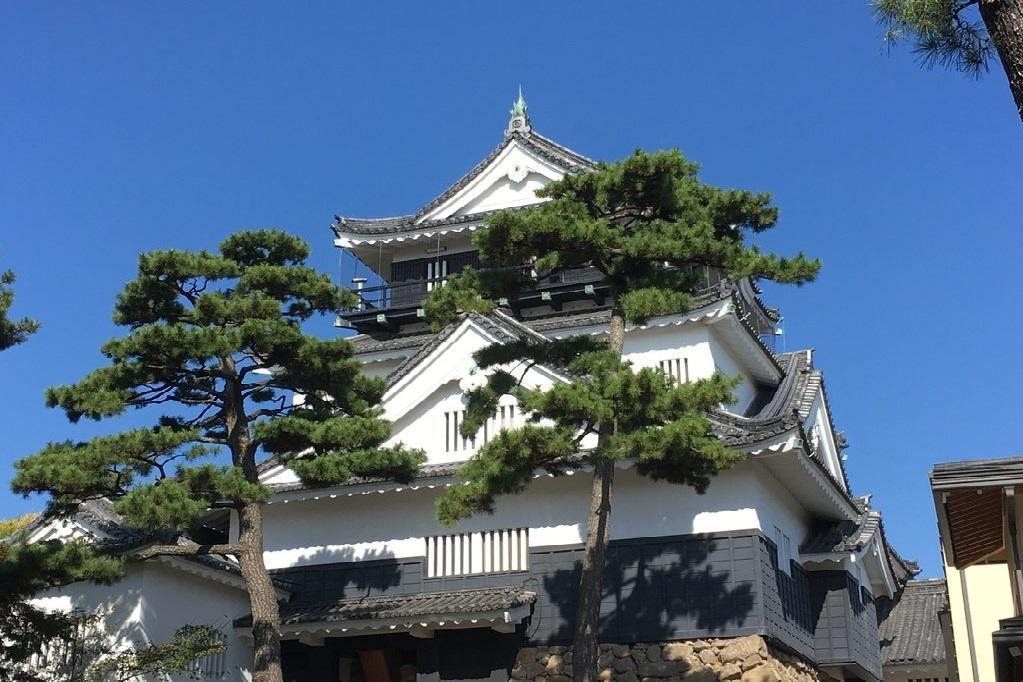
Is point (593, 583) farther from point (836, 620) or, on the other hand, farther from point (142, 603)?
point (836, 620)

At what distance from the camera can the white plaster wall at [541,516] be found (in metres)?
16.7

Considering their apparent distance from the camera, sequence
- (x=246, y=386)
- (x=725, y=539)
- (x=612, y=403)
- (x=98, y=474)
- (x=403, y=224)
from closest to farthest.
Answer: (x=612, y=403), (x=98, y=474), (x=246, y=386), (x=725, y=539), (x=403, y=224)

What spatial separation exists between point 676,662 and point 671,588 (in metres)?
1.03

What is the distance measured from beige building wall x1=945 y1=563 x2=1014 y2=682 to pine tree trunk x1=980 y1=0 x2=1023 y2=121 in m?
6.24

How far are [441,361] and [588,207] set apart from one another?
589cm

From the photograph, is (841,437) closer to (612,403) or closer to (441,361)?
(441,361)

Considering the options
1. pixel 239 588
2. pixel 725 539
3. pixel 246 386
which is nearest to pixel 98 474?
pixel 246 386

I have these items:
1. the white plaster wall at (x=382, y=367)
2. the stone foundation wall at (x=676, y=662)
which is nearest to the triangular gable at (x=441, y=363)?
the white plaster wall at (x=382, y=367)

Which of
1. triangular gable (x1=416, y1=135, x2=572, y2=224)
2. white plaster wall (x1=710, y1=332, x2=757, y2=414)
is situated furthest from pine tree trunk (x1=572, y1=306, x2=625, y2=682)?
triangular gable (x1=416, y1=135, x2=572, y2=224)

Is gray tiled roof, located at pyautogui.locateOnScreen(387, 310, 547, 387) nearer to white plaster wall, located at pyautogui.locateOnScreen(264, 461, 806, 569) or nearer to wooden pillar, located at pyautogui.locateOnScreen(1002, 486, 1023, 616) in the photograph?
white plaster wall, located at pyautogui.locateOnScreen(264, 461, 806, 569)

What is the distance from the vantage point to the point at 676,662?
52.2ft

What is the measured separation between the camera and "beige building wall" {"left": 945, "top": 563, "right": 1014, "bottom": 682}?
38.8 feet

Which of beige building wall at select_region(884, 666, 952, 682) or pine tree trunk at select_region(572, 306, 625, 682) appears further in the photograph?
beige building wall at select_region(884, 666, 952, 682)

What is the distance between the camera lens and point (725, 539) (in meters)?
16.4
